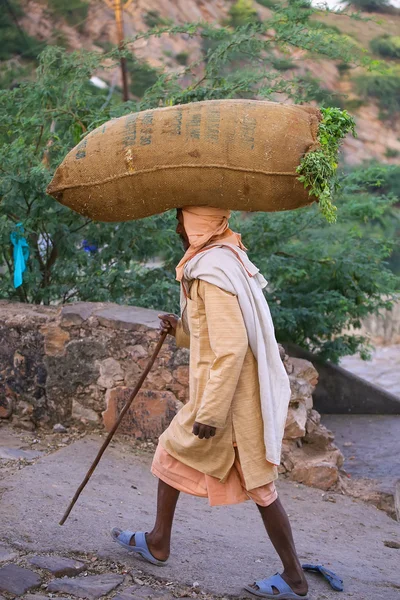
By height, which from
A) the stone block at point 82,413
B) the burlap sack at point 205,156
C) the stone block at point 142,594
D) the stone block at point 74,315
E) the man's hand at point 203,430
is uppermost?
the burlap sack at point 205,156

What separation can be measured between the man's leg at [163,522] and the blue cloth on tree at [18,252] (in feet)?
A: 9.33

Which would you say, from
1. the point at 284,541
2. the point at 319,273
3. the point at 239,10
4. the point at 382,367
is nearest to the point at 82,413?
the point at 284,541

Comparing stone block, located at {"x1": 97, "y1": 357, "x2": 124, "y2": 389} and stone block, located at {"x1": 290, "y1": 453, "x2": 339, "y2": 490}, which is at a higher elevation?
stone block, located at {"x1": 97, "y1": 357, "x2": 124, "y2": 389}

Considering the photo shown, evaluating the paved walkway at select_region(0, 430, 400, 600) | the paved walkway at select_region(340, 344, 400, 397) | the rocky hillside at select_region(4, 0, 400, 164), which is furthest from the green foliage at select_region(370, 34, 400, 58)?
the paved walkway at select_region(0, 430, 400, 600)

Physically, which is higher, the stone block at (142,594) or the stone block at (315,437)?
the stone block at (142,594)

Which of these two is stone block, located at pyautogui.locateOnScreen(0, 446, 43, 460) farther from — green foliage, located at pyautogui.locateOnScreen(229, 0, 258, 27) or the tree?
green foliage, located at pyautogui.locateOnScreen(229, 0, 258, 27)

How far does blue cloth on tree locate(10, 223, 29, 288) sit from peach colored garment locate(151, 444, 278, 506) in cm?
284

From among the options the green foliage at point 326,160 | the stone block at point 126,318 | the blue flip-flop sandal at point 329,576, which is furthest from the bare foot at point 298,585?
the stone block at point 126,318

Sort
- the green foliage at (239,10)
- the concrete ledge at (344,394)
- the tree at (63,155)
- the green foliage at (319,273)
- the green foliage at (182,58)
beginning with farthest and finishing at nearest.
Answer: the green foliage at (239,10) → the green foliage at (182,58) → the concrete ledge at (344,394) → the green foliage at (319,273) → the tree at (63,155)

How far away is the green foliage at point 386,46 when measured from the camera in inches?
1367

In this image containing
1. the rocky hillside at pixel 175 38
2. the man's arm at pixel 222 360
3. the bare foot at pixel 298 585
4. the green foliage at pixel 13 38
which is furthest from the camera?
the rocky hillside at pixel 175 38

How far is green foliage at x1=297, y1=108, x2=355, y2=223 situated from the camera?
10.1 ft

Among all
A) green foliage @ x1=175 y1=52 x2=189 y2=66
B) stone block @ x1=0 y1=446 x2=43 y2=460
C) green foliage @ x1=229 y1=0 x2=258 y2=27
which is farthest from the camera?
green foliage @ x1=229 y1=0 x2=258 y2=27

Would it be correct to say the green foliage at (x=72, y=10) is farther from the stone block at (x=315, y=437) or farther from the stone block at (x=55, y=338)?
the stone block at (x=315, y=437)
